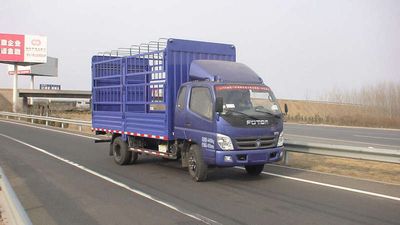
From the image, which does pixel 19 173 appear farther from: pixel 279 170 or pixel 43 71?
pixel 43 71

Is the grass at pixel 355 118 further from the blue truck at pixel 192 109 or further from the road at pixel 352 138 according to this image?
the blue truck at pixel 192 109

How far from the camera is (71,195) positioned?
8922mm

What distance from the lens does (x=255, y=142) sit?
9.70m

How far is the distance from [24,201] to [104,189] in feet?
5.51

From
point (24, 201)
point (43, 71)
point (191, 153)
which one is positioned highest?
point (43, 71)

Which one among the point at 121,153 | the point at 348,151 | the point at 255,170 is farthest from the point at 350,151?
the point at 121,153

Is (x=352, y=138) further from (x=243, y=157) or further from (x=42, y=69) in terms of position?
(x=42, y=69)

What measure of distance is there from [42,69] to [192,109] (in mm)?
105755

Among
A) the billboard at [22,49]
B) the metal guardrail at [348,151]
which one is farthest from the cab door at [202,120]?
the billboard at [22,49]

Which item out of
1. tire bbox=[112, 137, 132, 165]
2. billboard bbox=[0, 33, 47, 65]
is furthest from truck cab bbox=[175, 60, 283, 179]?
billboard bbox=[0, 33, 47, 65]

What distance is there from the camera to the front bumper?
30.9ft

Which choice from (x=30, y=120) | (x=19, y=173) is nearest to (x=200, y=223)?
(x=19, y=173)

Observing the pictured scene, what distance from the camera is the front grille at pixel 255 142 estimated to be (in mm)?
9547

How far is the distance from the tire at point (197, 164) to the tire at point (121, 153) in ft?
11.2
